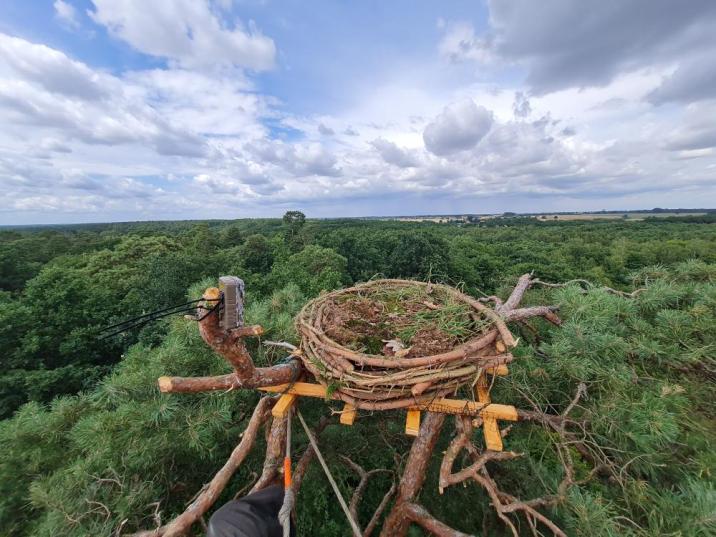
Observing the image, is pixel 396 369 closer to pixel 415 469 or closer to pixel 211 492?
pixel 415 469

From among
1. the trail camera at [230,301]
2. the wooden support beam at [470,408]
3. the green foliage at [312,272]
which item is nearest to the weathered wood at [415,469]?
the wooden support beam at [470,408]

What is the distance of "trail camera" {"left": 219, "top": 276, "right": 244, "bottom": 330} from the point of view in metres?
1.33

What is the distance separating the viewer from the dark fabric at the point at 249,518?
1410 millimetres

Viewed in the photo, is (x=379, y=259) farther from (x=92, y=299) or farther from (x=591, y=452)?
(x=591, y=452)

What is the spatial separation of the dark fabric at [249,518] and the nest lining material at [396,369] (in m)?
0.68

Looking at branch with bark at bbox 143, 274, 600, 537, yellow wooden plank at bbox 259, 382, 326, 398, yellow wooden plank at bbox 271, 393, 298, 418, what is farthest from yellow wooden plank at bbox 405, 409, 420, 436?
yellow wooden plank at bbox 271, 393, 298, 418

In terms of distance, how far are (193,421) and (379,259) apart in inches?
983

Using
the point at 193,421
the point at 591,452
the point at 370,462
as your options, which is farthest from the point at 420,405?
the point at 370,462

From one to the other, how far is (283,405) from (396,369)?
85 centimetres

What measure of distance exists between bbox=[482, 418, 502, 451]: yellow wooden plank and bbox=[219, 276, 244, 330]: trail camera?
168cm

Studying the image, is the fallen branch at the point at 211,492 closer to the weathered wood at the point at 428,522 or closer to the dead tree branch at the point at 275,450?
the dead tree branch at the point at 275,450

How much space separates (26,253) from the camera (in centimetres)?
2334

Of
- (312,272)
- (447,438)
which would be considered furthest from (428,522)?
(312,272)

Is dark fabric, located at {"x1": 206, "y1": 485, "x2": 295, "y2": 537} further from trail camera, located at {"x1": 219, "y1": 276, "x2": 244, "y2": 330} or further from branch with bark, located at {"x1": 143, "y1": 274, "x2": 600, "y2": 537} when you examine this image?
trail camera, located at {"x1": 219, "y1": 276, "x2": 244, "y2": 330}
